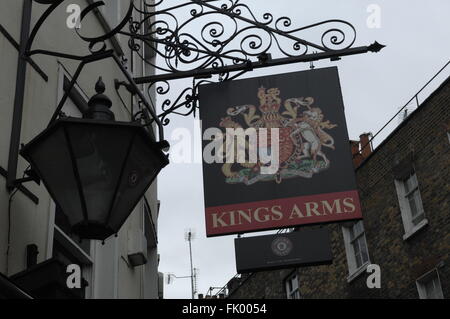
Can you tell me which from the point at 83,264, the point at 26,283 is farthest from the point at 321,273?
the point at 26,283

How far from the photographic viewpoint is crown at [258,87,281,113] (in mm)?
7562

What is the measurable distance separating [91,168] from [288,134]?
3737 mm

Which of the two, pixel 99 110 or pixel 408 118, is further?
pixel 408 118

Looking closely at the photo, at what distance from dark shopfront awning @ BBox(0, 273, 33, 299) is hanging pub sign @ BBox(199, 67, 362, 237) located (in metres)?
3.53

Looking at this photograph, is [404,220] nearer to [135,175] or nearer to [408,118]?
[408,118]

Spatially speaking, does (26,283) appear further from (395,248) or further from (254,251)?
(395,248)

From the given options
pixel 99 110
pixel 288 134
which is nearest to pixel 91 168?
pixel 99 110

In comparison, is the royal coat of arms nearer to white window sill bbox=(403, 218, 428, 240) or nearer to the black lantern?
the black lantern

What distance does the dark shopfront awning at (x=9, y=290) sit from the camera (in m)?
3.49

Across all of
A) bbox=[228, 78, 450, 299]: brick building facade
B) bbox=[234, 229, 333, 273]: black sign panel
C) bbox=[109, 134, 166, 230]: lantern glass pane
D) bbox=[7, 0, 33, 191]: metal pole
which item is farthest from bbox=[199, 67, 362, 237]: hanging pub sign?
bbox=[228, 78, 450, 299]: brick building facade

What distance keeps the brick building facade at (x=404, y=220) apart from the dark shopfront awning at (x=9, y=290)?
14.6 m

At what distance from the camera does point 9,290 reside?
355 cm

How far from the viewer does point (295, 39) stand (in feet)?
24.8

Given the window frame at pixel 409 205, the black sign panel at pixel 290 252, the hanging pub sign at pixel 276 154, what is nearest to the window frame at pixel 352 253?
the window frame at pixel 409 205
